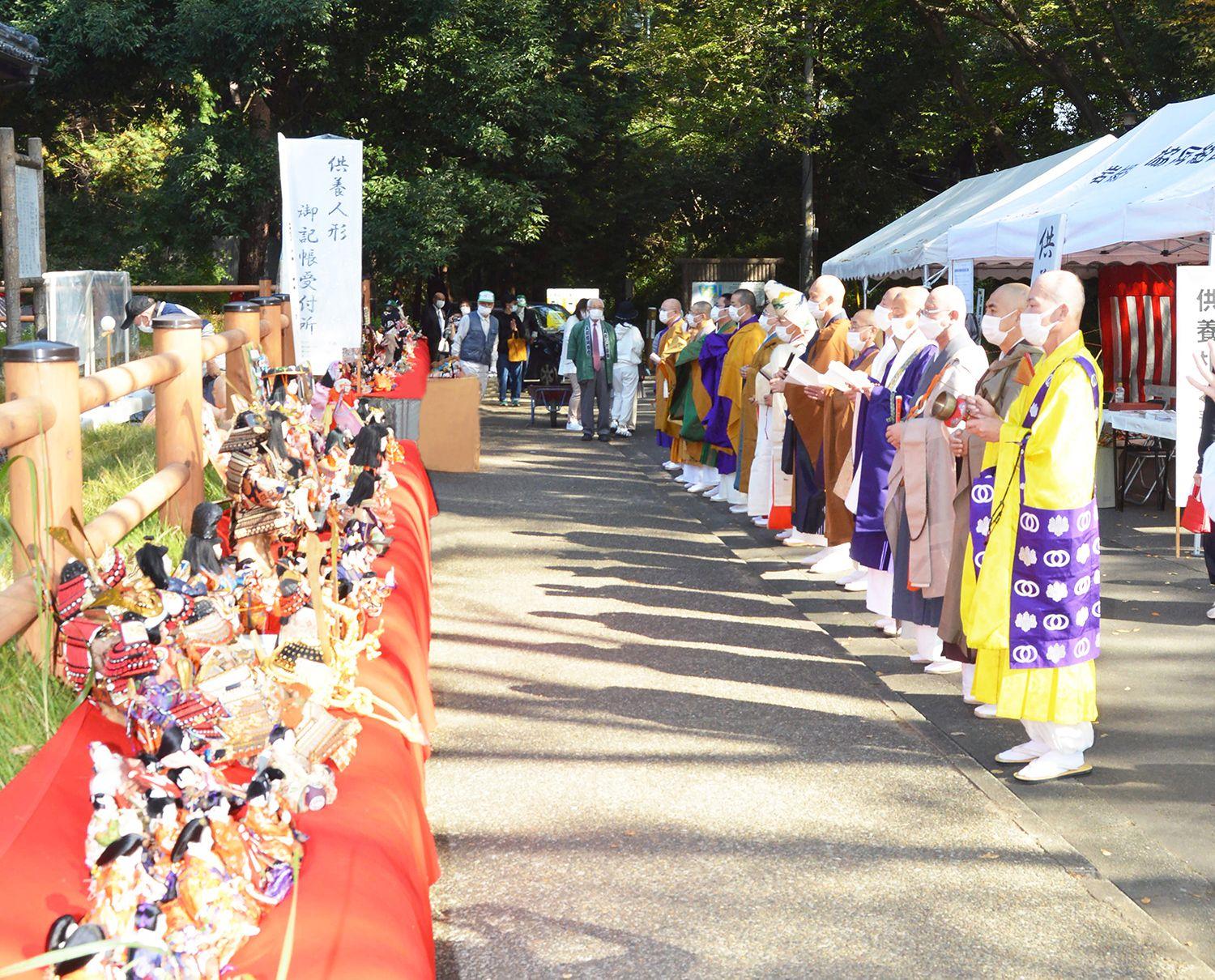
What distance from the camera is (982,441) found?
214 inches

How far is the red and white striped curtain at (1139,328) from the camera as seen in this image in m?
13.8

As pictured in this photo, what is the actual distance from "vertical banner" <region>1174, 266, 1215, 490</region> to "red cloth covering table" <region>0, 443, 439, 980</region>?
575 cm

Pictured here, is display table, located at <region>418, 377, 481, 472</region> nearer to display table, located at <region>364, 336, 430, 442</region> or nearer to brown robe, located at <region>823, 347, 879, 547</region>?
display table, located at <region>364, 336, 430, 442</region>

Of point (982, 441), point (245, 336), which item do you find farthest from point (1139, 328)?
point (245, 336)

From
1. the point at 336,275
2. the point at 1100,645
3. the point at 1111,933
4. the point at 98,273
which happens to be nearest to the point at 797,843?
the point at 1111,933

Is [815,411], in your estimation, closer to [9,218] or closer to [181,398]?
[181,398]

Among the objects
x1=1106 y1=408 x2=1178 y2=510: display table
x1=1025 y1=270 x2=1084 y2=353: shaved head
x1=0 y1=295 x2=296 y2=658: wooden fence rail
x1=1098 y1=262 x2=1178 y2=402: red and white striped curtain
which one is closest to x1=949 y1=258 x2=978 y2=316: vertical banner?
x1=1098 y1=262 x2=1178 y2=402: red and white striped curtain

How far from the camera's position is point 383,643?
3676 mm

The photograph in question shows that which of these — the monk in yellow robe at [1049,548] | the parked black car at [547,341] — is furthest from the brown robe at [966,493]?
the parked black car at [547,341]

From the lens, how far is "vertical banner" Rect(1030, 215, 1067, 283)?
7.04 meters

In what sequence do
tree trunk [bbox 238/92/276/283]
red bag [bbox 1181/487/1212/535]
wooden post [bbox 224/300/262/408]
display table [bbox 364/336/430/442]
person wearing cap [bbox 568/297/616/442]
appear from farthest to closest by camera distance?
tree trunk [bbox 238/92/276/283] → person wearing cap [bbox 568/297/616/442] → display table [bbox 364/336/430/442] → red bag [bbox 1181/487/1212/535] → wooden post [bbox 224/300/262/408]

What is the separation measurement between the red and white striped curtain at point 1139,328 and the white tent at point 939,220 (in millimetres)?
1414

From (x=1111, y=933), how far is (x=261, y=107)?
1843cm

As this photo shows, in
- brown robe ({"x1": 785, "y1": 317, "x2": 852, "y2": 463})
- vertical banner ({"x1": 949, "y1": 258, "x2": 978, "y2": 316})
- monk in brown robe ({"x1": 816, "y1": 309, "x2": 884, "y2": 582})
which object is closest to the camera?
monk in brown robe ({"x1": 816, "y1": 309, "x2": 884, "y2": 582})
